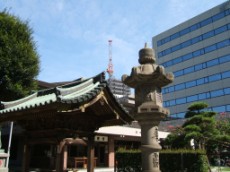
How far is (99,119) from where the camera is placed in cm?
1241

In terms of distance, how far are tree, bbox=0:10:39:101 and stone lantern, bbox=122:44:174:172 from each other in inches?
488

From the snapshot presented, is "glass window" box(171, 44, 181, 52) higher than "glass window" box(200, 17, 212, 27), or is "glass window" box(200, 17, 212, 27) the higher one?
"glass window" box(200, 17, 212, 27)

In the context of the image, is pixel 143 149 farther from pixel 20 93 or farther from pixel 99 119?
pixel 20 93

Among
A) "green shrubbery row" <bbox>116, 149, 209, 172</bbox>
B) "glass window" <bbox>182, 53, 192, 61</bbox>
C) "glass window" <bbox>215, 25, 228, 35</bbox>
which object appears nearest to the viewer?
"green shrubbery row" <bbox>116, 149, 209, 172</bbox>

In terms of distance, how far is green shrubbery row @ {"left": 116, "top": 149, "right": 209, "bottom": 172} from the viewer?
1850 centimetres

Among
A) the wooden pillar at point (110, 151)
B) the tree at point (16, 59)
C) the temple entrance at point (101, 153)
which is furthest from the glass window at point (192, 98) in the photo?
the tree at point (16, 59)

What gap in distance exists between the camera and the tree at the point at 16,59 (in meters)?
18.7

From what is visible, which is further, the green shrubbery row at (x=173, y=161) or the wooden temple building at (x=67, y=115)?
the green shrubbery row at (x=173, y=161)

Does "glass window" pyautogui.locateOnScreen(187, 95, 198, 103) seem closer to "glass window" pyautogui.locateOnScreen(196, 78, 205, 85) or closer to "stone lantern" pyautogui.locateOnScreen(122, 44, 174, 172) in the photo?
"glass window" pyautogui.locateOnScreen(196, 78, 205, 85)

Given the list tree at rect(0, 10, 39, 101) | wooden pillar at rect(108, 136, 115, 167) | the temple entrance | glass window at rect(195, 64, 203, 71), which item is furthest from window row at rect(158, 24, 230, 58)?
tree at rect(0, 10, 39, 101)

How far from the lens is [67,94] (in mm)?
11062

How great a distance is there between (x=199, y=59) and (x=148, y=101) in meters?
55.2

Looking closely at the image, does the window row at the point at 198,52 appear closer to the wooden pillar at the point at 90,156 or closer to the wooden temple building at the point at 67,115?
the wooden temple building at the point at 67,115

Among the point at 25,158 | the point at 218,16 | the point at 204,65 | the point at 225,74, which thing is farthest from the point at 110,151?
the point at 218,16
